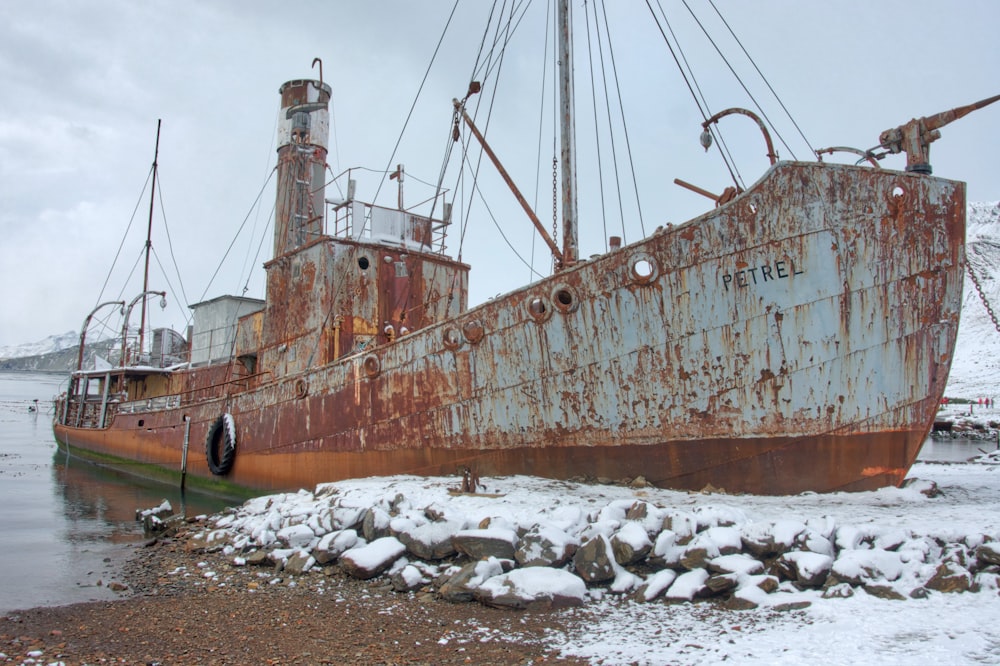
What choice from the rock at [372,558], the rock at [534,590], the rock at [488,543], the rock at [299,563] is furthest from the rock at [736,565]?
the rock at [299,563]

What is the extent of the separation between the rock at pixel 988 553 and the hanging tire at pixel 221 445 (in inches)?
485

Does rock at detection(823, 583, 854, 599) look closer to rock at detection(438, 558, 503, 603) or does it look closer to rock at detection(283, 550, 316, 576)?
rock at detection(438, 558, 503, 603)

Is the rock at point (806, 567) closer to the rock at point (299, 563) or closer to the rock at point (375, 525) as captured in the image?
the rock at point (375, 525)

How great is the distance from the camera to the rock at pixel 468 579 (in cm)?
550

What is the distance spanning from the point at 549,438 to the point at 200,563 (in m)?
4.17

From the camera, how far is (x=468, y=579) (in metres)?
5.61

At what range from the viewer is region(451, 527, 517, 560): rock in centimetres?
593

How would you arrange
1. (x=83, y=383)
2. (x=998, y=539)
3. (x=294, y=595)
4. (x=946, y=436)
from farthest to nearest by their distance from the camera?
1. (x=946, y=436)
2. (x=83, y=383)
3. (x=294, y=595)
4. (x=998, y=539)

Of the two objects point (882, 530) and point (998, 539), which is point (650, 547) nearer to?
point (882, 530)

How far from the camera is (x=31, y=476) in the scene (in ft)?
62.7

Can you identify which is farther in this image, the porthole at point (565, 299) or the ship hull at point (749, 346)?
the porthole at point (565, 299)

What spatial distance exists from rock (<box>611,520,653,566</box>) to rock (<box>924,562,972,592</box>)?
Answer: 1.98 m

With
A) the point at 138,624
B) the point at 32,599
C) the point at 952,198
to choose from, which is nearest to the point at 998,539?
the point at 952,198

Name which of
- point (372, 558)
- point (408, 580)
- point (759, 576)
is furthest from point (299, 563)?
point (759, 576)
